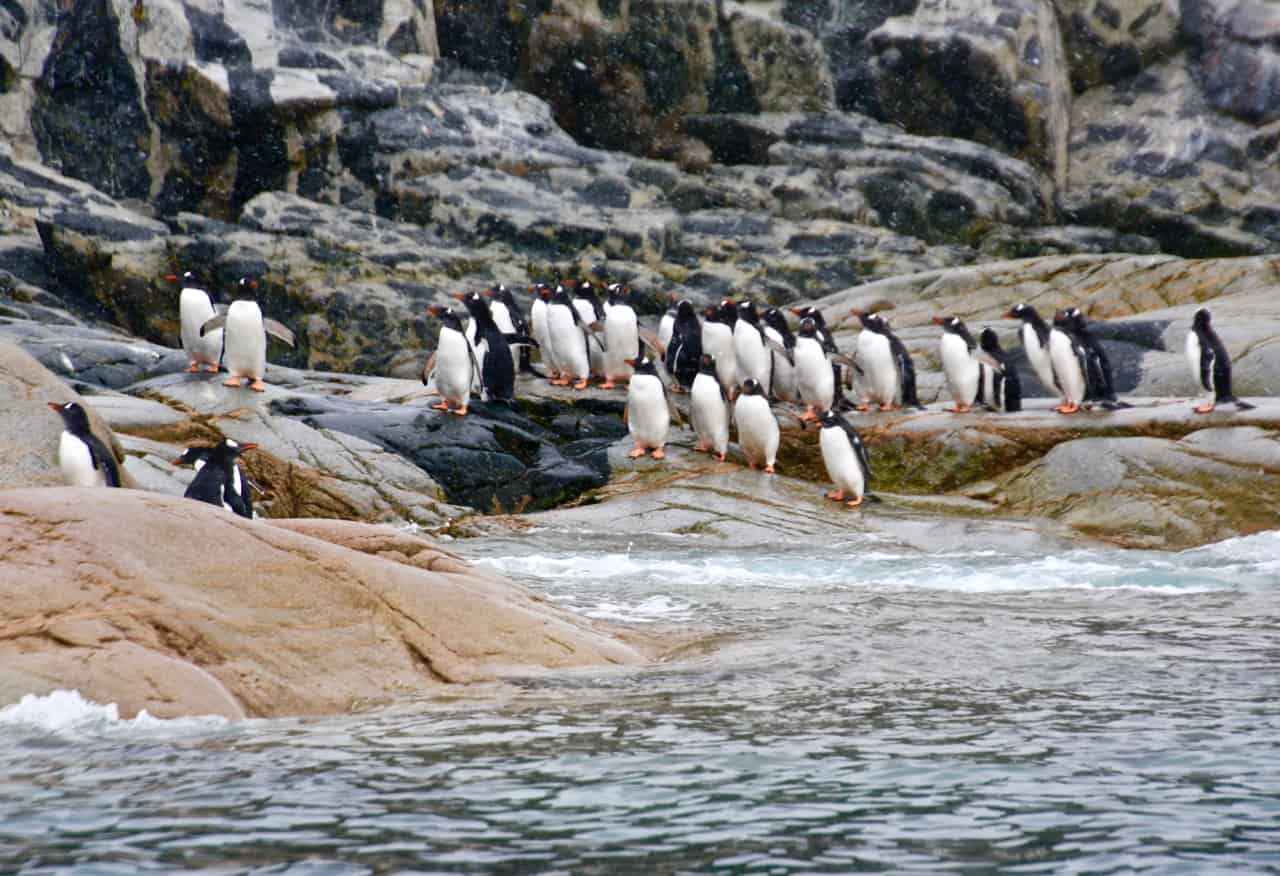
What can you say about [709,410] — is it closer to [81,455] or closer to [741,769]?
[81,455]

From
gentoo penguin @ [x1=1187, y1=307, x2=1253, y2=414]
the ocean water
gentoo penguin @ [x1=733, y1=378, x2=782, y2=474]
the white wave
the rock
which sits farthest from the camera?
gentoo penguin @ [x1=733, y1=378, x2=782, y2=474]

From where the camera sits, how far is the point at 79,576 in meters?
5.86

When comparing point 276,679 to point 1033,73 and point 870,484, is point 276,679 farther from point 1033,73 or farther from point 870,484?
point 1033,73

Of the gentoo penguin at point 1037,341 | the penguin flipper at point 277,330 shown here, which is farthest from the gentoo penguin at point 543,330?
the gentoo penguin at point 1037,341

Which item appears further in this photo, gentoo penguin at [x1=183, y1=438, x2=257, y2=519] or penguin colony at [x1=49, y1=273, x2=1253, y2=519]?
penguin colony at [x1=49, y1=273, x2=1253, y2=519]

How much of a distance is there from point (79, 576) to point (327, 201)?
75.0 ft

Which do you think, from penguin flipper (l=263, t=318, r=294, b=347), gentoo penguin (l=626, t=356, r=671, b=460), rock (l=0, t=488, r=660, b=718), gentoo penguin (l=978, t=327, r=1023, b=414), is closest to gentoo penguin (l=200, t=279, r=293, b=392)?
penguin flipper (l=263, t=318, r=294, b=347)

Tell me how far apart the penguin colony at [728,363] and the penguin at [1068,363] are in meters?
0.02

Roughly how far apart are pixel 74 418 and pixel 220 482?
1.28 m

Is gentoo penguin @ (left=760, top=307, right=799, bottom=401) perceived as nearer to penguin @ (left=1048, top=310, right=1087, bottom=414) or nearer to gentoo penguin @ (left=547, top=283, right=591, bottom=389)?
gentoo penguin @ (left=547, top=283, right=591, bottom=389)

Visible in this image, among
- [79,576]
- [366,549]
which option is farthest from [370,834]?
[366,549]

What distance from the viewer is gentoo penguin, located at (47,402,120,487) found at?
33.9 ft

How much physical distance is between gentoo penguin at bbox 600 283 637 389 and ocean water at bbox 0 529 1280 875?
10.7 metres

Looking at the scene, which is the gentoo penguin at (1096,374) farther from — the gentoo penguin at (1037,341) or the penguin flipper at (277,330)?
the penguin flipper at (277,330)
